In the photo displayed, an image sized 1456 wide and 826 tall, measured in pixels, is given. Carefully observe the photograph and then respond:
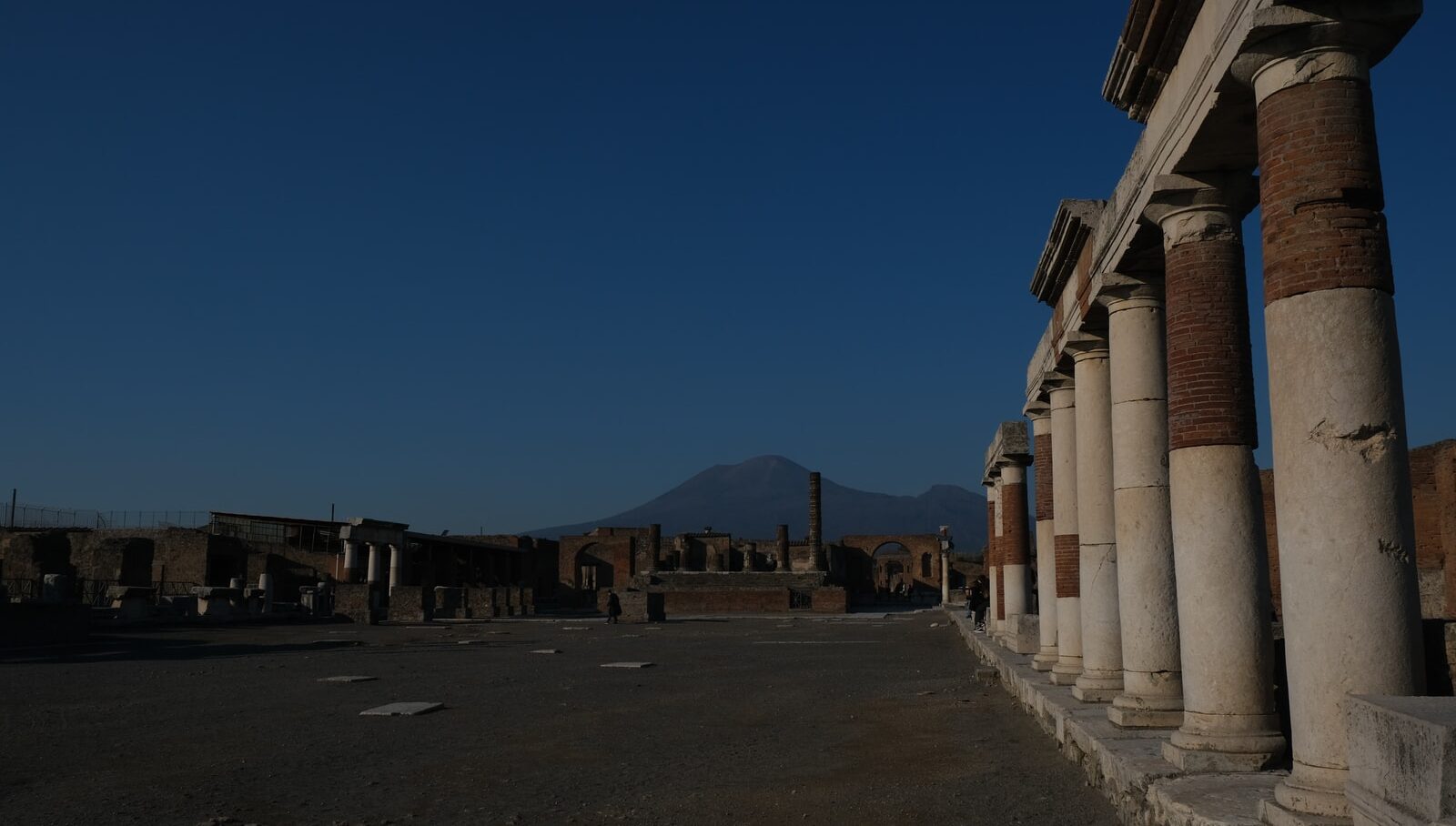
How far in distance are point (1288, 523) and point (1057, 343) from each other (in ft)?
22.3

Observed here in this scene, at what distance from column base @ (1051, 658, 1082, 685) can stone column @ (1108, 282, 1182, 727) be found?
312cm

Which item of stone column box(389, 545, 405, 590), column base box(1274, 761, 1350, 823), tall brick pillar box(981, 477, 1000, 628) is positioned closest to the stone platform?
column base box(1274, 761, 1350, 823)

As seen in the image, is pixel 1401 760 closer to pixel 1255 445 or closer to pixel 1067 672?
pixel 1255 445

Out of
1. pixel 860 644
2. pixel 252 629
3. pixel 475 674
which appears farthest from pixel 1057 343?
pixel 252 629

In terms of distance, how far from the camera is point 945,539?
162 ft

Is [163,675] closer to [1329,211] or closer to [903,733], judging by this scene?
[903,733]

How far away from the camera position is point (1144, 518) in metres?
8.57

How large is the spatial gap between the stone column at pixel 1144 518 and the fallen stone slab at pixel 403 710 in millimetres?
6817

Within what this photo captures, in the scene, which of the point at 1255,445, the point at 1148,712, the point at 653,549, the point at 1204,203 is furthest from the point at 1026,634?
the point at 653,549

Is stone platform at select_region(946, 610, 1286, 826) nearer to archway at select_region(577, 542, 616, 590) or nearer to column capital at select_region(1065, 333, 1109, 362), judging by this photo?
column capital at select_region(1065, 333, 1109, 362)

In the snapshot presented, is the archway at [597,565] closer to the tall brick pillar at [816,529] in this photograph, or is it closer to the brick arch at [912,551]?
the tall brick pillar at [816,529]

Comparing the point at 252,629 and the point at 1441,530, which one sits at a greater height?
the point at 1441,530

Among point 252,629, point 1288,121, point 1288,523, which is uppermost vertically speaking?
point 1288,121

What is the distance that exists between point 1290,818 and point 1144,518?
3996mm
